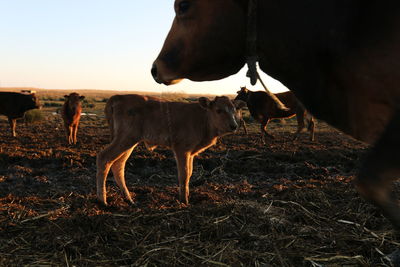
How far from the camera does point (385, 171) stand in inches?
61.6

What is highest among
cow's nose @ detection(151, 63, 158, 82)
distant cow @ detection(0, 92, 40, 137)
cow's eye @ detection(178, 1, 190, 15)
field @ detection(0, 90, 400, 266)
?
cow's eye @ detection(178, 1, 190, 15)

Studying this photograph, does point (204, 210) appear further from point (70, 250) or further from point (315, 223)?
point (70, 250)

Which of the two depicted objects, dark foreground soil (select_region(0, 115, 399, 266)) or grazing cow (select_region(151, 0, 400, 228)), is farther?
dark foreground soil (select_region(0, 115, 399, 266))

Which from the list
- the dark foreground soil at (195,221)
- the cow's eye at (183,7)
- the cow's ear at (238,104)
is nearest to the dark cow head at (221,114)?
the cow's ear at (238,104)

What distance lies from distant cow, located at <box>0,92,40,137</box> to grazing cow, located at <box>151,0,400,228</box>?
15595 millimetres

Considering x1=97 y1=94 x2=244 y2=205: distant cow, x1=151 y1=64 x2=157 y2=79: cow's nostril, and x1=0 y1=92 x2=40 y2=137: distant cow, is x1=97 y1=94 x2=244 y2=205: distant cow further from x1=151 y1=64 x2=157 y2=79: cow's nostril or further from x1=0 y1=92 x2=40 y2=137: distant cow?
x1=0 y1=92 x2=40 y2=137: distant cow

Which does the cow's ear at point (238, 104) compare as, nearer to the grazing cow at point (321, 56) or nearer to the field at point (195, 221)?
the field at point (195, 221)

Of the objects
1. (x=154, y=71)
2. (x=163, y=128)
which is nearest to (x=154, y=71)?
(x=154, y=71)

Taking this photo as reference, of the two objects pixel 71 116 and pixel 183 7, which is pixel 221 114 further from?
pixel 71 116

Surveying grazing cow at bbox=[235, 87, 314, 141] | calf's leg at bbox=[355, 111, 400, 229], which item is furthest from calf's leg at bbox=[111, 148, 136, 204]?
grazing cow at bbox=[235, 87, 314, 141]

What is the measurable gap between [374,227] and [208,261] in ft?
7.33

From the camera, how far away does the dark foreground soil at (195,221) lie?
366 cm

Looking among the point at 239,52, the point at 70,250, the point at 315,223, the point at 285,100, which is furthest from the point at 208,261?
the point at 285,100

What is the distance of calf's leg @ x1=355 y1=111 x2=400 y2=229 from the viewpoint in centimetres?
155
